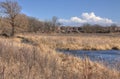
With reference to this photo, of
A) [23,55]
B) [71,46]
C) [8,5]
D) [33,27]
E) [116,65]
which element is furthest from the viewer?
[33,27]

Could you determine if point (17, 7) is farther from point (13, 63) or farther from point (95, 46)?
point (13, 63)

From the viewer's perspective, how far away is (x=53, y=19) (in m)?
115

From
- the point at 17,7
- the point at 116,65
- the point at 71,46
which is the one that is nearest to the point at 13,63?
the point at 116,65

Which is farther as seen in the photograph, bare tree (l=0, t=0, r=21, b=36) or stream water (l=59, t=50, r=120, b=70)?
bare tree (l=0, t=0, r=21, b=36)

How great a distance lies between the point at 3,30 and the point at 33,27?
1717 inches

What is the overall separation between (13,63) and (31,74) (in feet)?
6.20

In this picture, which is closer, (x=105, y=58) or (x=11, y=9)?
(x=105, y=58)

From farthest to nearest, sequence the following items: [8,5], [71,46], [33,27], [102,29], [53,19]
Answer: [53,19]
[102,29]
[33,27]
[8,5]
[71,46]

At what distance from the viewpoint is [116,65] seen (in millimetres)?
9914

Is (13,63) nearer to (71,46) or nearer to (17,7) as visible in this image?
(71,46)

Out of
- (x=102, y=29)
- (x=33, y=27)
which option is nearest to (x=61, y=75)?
(x=33, y=27)

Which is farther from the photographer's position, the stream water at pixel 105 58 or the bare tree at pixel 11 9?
the bare tree at pixel 11 9

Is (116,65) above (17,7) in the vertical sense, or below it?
below

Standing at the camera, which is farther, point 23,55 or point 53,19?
point 53,19
